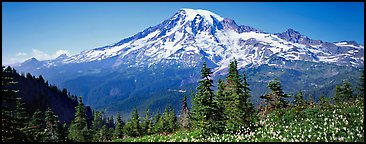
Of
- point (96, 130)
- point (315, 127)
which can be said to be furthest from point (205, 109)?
point (96, 130)

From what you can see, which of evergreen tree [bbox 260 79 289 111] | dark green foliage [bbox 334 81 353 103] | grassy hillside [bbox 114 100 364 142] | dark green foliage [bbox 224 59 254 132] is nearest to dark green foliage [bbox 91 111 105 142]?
dark green foliage [bbox 224 59 254 132]

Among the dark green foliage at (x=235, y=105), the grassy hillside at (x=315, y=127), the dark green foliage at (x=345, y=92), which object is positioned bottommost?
the grassy hillside at (x=315, y=127)

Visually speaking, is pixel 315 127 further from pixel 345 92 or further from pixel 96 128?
pixel 96 128

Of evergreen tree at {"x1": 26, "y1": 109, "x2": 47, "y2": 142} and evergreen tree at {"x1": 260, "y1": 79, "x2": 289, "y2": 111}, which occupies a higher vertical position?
evergreen tree at {"x1": 260, "y1": 79, "x2": 289, "y2": 111}

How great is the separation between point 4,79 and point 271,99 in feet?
77.5

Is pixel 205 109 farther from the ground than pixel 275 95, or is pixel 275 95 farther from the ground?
pixel 275 95

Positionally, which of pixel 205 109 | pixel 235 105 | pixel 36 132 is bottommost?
pixel 36 132

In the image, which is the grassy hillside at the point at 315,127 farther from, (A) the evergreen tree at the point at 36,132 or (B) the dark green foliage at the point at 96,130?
(B) the dark green foliage at the point at 96,130

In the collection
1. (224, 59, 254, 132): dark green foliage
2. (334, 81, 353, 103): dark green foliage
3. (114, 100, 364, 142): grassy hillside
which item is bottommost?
(114, 100, 364, 142): grassy hillside

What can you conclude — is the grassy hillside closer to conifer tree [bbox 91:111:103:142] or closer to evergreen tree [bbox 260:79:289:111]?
evergreen tree [bbox 260:79:289:111]

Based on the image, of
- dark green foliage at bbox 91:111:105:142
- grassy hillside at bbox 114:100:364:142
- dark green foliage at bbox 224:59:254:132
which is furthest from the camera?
dark green foliage at bbox 91:111:105:142

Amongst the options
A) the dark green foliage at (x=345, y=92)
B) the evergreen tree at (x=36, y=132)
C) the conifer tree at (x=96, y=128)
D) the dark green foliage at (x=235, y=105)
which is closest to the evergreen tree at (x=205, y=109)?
Answer: the dark green foliage at (x=235, y=105)

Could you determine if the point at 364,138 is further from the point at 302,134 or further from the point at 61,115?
the point at 61,115

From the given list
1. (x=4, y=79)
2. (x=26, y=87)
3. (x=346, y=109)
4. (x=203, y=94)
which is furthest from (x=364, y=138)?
(x=26, y=87)
